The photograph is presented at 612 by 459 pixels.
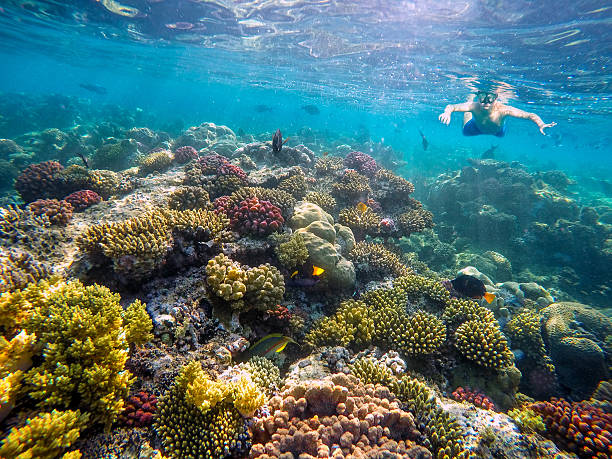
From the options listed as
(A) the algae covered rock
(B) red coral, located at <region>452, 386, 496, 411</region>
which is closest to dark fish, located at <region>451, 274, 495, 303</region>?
(B) red coral, located at <region>452, 386, 496, 411</region>

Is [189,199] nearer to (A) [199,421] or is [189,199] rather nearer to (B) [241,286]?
(B) [241,286]

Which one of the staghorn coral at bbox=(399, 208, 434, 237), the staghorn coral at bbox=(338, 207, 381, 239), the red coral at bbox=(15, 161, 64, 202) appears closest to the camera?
the red coral at bbox=(15, 161, 64, 202)

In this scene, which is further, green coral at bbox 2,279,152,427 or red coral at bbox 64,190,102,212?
red coral at bbox 64,190,102,212

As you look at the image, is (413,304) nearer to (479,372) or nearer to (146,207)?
(479,372)

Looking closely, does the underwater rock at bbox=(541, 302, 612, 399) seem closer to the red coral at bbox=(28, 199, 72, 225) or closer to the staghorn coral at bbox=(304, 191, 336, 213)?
the staghorn coral at bbox=(304, 191, 336, 213)

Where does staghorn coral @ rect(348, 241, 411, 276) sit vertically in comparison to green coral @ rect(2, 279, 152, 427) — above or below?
below

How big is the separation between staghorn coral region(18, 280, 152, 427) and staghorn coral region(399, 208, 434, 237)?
799 centimetres

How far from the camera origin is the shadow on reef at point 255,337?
9.77ft

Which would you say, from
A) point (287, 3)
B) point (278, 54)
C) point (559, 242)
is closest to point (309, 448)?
point (559, 242)

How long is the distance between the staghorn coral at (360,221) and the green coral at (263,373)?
17.4 ft

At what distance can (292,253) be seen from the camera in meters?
5.68

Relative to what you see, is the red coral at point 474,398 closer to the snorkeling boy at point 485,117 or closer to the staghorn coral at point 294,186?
the staghorn coral at point 294,186

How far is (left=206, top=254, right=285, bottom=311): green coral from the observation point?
446 cm

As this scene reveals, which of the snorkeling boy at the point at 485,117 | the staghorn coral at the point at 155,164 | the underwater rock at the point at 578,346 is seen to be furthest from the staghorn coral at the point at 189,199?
the underwater rock at the point at 578,346
